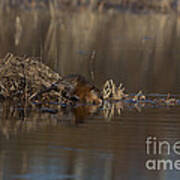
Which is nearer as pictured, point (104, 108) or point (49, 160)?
point (49, 160)

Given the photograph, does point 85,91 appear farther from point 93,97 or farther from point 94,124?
point 94,124

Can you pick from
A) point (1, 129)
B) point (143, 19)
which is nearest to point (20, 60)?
point (1, 129)

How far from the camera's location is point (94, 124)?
27.6 ft

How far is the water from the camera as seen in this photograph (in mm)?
6406

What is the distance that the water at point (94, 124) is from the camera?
641 cm

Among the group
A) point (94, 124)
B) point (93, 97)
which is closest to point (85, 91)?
point (93, 97)

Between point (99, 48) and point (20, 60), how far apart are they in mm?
6475

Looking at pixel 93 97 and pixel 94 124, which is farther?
pixel 93 97

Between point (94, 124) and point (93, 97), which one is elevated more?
point (93, 97)

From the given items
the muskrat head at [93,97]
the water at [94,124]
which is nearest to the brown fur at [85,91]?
the muskrat head at [93,97]

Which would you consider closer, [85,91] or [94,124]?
[94,124]

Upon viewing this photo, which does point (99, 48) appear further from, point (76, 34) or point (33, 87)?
point (33, 87)

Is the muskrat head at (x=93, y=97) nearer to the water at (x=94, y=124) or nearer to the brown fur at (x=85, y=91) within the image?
the brown fur at (x=85, y=91)

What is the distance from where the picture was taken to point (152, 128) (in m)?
8.18
